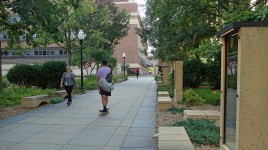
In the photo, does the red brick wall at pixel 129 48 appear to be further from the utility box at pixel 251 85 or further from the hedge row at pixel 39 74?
the utility box at pixel 251 85

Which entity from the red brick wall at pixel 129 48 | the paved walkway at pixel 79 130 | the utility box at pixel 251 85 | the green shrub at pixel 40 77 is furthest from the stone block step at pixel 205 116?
the red brick wall at pixel 129 48

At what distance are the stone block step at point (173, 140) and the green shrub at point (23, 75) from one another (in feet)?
51.1

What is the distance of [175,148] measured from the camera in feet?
16.7

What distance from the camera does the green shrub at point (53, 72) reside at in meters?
19.9

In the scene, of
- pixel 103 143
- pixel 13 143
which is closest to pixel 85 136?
pixel 103 143

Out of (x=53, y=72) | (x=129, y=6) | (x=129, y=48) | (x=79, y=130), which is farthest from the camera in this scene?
(x=129, y=6)

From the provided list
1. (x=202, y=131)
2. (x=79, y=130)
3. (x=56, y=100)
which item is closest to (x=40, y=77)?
(x=56, y=100)

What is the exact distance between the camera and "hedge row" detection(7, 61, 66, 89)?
65.7 ft

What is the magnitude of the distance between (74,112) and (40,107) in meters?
2.15

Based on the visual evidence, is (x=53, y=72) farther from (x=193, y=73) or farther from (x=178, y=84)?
(x=178, y=84)

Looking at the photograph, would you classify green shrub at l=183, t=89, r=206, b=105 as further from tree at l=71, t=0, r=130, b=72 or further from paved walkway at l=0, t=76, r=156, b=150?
tree at l=71, t=0, r=130, b=72

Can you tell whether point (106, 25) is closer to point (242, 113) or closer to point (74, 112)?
point (74, 112)

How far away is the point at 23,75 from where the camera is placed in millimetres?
20219

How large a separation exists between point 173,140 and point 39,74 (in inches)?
638
